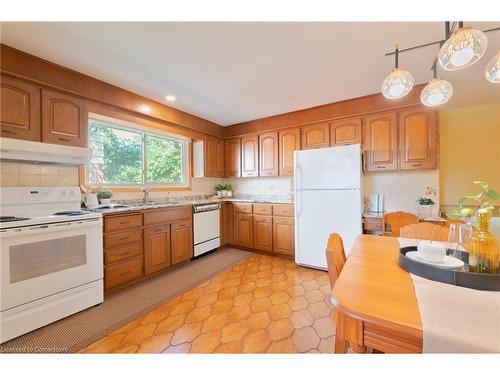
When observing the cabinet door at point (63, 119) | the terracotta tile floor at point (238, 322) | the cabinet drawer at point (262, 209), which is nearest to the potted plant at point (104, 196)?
the cabinet door at point (63, 119)

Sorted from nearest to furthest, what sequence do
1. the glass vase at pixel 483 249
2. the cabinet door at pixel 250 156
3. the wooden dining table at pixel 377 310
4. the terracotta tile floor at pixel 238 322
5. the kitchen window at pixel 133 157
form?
the wooden dining table at pixel 377 310, the glass vase at pixel 483 249, the terracotta tile floor at pixel 238 322, the kitchen window at pixel 133 157, the cabinet door at pixel 250 156

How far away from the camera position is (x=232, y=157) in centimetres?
409

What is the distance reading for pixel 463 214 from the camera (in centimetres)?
95

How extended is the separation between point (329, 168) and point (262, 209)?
126 centimetres

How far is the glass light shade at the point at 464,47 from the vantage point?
907 millimetres

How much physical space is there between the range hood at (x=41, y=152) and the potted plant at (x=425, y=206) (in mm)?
3814

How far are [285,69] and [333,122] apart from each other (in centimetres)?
130

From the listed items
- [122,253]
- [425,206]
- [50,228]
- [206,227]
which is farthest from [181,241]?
[425,206]

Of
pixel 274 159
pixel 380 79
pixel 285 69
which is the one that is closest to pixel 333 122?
pixel 380 79

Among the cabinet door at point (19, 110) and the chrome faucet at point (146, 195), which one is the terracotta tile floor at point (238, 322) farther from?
the cabinet door at point (19, 110)

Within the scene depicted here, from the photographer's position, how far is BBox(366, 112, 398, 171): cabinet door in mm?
2676

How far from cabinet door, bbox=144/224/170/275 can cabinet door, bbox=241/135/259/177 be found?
172cm

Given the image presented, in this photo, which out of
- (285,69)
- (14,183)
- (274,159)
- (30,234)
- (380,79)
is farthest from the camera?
(274,159)
